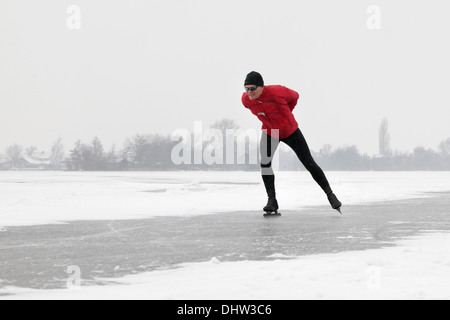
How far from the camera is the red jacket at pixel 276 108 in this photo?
20.3 feet

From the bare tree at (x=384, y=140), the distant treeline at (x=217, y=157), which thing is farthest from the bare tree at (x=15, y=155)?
the bare tree at (x=384, y=140)

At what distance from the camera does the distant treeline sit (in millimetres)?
82875

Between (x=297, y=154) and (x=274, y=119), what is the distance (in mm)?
589

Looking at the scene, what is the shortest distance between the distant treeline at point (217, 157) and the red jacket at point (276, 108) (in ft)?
227

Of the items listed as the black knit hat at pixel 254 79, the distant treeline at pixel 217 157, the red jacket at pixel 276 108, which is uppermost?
the black knit hat at pixel 254 79

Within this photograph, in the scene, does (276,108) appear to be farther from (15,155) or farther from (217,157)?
(15,155)

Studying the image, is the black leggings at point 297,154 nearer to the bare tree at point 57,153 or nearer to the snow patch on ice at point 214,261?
the snow patch on ice at point 214,261

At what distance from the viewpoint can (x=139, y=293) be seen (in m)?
2.51

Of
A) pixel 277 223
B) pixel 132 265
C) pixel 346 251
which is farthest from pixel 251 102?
pixel 132 265

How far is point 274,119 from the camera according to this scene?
20.6 ft

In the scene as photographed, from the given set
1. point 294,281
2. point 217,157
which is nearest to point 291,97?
point 294,281

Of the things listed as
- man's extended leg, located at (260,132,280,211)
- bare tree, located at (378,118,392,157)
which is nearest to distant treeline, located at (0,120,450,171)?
bare tree, located at (378,118,392,157)

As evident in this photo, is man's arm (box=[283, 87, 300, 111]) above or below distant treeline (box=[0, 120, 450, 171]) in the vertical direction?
above

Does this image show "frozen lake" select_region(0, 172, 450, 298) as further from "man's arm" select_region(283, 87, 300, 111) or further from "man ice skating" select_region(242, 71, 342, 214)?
"man's arm" select_region(283, 87, 300, 111)
